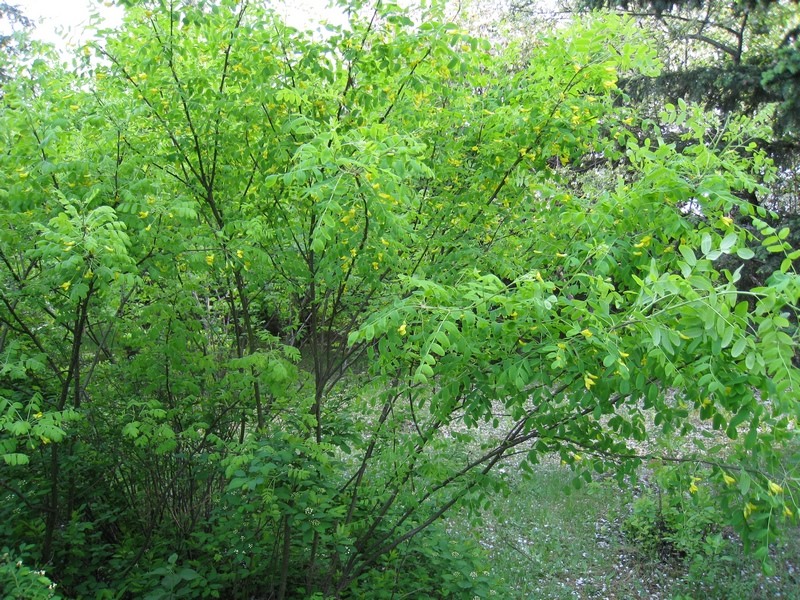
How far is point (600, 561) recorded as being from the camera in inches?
199

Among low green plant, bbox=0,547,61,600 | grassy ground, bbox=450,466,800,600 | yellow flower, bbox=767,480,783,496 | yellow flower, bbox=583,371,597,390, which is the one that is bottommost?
grassy ground, bbox=450,466,800,600

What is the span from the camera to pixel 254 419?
12.1 feet

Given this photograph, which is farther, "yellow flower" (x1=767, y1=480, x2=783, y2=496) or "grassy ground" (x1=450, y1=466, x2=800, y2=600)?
"grassy ground" (x1=450, y1=466, x2=800, y2=600)

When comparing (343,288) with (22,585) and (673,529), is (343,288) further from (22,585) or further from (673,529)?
(673,529)

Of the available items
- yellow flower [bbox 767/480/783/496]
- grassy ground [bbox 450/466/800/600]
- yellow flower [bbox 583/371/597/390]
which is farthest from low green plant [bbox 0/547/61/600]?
grassy ground [bbox 450/466/800/600]

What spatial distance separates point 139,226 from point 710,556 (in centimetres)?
449

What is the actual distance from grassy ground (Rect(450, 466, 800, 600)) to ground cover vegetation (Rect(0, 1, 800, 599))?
3.72ft

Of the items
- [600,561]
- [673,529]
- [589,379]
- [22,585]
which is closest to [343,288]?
[589,379]

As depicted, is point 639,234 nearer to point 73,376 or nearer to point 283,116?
point 283,116

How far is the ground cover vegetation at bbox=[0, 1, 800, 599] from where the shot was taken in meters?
2.07

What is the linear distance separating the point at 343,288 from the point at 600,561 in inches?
129

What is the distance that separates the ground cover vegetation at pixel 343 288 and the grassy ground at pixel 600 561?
44.7 inches

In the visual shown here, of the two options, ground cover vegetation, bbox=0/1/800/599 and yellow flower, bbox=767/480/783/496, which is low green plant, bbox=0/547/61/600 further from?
yellow flower, bbox=767/480/783/496

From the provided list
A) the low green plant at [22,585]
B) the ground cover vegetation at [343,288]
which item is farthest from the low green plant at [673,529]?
the low green plant at [22,585]
